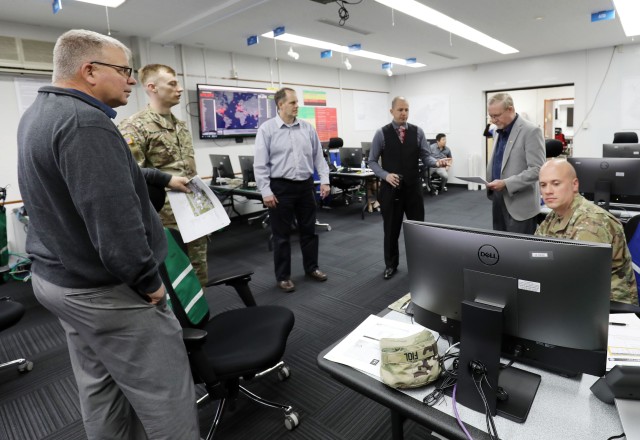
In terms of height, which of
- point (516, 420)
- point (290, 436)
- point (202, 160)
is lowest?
point (290, 436)

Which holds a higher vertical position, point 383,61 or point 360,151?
point 383,61

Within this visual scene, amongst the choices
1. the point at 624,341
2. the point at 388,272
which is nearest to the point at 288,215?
the point at 388,272

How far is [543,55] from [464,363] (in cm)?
865

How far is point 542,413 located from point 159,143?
82.5 inches

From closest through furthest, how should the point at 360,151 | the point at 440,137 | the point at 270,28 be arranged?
1. the point at 270,28
2. the point at 360,151
3. the point at 440,137

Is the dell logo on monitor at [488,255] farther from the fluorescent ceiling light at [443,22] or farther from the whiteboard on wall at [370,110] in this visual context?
the whiteboard on wall at [370,110]

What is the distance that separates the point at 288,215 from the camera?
132 inches

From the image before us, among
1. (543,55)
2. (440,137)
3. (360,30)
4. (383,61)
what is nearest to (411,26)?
(360,30)

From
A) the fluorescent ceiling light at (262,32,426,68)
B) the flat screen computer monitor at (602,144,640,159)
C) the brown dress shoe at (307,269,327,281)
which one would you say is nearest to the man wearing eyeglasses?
the brown dress shoe at (307,269,327,281)

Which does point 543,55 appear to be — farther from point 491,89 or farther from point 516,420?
point 516,420

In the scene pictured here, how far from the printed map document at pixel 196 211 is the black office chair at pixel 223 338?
194mm

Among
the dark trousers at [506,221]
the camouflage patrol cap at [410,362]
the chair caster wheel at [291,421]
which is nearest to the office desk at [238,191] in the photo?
the dark trousers at [506,221]

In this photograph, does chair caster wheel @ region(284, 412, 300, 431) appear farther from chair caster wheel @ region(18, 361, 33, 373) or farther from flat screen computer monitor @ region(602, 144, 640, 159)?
flat screen computer monitor @ region(602, 144, 640, 159)

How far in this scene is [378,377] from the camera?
3.64 ft
